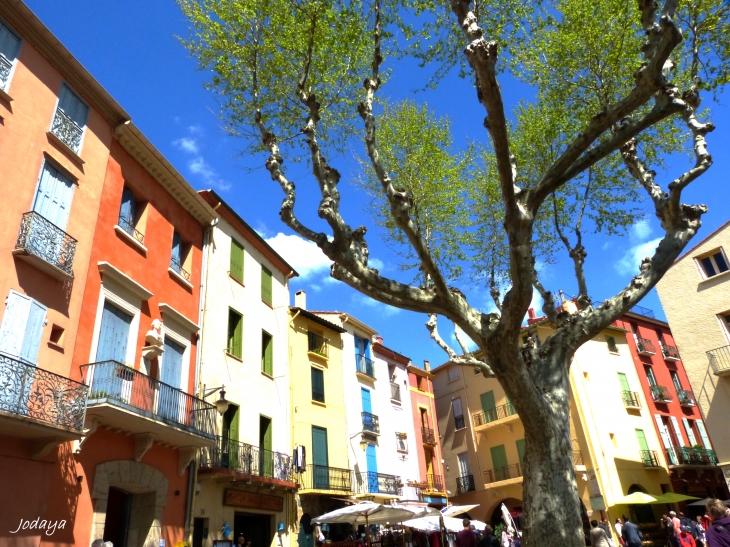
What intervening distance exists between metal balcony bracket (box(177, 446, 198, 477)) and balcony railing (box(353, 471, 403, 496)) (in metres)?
11.4

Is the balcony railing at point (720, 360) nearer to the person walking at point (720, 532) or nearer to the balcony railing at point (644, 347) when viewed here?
the balcony railing at point (644, 347)

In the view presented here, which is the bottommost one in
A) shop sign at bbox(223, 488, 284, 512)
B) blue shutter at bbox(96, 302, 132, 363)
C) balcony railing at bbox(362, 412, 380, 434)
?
shop sign at bbox(223, 488, 284, 512)

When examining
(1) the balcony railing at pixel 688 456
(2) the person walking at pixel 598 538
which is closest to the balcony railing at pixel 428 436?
(1) the balcony railing at pixel 688 456

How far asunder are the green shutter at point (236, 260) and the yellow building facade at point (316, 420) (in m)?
4.09

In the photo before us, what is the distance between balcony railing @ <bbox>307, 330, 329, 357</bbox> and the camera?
2420cm

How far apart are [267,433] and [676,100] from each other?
15.1 metres

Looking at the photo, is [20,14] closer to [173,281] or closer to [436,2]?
[173,281]

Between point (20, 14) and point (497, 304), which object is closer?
point (20, 14)

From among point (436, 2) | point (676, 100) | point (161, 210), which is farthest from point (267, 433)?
point (676, 100)

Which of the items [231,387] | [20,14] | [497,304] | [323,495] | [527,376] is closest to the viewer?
[527,376]

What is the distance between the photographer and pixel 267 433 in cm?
1842

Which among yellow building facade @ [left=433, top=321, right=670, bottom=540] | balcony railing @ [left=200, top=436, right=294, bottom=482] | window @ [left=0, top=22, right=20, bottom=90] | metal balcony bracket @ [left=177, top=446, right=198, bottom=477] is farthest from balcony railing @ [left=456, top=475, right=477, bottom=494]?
window @ [left=0, top=22, right=20, bottom=90]

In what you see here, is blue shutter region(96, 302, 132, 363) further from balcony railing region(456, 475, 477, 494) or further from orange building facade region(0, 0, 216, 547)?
balcony railing region(456, 475, 477, 494)

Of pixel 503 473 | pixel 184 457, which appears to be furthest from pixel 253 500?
pixel 503 473
